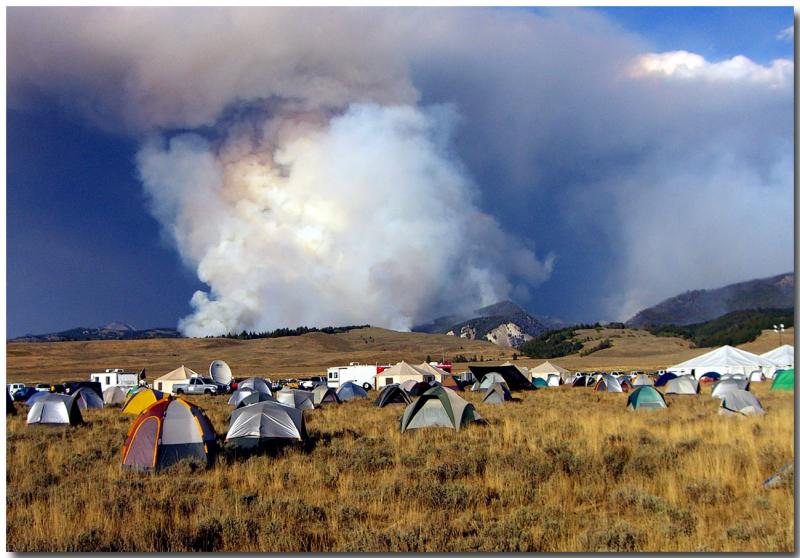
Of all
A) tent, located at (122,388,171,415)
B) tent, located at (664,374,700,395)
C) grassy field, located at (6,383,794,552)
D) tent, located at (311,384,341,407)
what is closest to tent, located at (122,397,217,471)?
grassy field, located at (6,383,794,552)

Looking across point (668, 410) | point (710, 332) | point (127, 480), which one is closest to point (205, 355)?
point (710, 332)

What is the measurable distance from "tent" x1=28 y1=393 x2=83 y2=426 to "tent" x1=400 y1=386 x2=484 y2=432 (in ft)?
41.7

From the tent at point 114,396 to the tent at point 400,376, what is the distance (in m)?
21.9

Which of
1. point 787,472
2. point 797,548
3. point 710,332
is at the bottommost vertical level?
point 797,548

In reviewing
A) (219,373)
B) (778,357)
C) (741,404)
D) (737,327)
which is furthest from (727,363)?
(219,373)

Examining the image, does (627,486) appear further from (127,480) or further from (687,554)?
(127,480)

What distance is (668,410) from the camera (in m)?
26.6

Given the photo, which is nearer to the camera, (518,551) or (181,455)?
(518,551)

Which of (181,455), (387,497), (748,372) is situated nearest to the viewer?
(387,497)

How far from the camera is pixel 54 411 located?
78.5 feet

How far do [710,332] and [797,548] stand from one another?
301ft

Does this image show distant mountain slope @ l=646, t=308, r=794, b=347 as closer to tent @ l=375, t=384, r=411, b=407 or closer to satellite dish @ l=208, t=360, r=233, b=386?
tent @ l=375, t=384, r=411, b=407

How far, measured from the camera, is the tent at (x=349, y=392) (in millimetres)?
42094

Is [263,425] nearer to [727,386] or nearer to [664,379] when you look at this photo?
[727,386]
